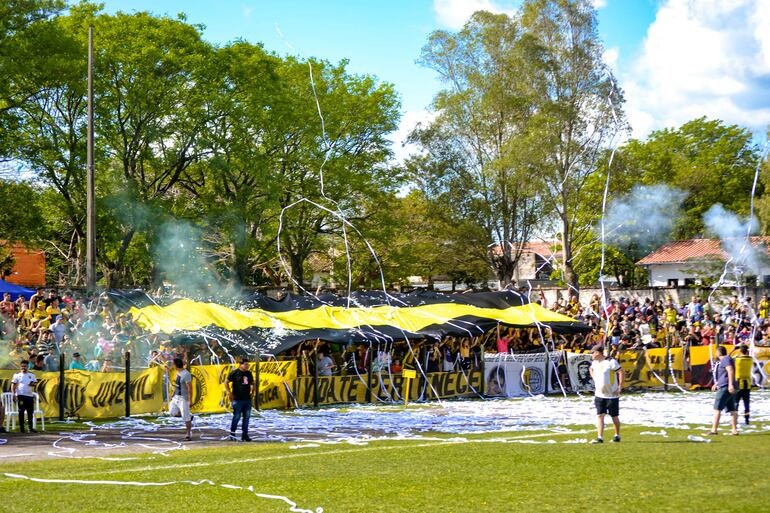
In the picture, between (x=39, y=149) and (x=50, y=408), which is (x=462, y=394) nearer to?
(x=50, y=408)

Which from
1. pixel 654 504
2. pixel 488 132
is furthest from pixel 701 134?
pixel 654 504

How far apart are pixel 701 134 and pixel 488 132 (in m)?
25.8

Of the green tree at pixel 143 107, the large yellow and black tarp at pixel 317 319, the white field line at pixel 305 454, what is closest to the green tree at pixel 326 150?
the green tree at pixel 143 107

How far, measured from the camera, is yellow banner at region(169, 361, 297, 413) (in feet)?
76.0

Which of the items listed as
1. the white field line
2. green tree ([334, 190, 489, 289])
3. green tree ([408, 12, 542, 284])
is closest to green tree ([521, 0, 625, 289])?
green tree ([408, 12, 542, 284])

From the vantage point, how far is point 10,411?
1986 cm

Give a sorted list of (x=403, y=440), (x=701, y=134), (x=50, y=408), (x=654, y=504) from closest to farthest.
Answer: (x=654, y=504) → (x=403, y=440) → (x=50, y=408) → (x=701, y=134)

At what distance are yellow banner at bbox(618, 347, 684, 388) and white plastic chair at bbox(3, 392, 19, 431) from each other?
19.2 metres

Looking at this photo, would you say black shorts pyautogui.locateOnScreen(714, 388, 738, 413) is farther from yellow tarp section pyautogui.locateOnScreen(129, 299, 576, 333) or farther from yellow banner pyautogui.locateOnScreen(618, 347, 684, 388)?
yellow banner pyautogui.locateOnScreen(618, 347, 684, 388)

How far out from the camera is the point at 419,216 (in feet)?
180

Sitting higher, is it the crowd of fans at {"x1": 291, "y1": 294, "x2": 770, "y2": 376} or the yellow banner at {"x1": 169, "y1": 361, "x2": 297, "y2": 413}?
the crowd of fans at {"x1": 291, "y1": 294, "x2": 770, "y2": 376}

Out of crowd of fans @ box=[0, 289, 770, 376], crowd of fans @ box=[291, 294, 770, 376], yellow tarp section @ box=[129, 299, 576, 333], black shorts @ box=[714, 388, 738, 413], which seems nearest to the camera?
black shorts @ box=[714, 388, 738, 413]

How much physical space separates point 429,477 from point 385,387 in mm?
14105

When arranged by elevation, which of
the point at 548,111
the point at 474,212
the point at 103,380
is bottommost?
the point at 103,380
